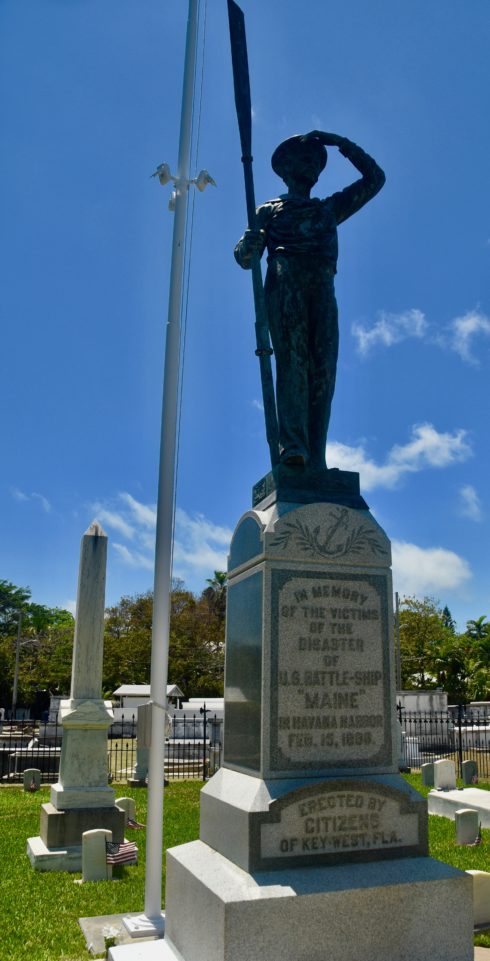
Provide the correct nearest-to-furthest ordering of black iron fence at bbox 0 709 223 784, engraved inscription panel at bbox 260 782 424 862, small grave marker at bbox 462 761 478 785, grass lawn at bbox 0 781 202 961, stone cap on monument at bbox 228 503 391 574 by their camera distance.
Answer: engraved inscription panel at bbox 260 782 424 862 → stone cap on monument at bbox 228 503 391 574 → grass lawn at bbox 0 781 202 961 → small grave marker at bbox 462 761 478 785 → black iron fence at bbox 0 709 223 784

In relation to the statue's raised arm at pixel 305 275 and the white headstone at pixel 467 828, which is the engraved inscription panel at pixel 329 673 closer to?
the statue's raised arm at pixel 305 275

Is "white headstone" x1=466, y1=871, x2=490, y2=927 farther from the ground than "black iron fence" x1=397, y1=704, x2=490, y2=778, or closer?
farther from the ground

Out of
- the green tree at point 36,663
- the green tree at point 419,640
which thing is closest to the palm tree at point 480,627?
the green tree at point 419,640

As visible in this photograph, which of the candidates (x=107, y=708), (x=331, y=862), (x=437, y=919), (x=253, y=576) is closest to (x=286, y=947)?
(x=331, y=862)

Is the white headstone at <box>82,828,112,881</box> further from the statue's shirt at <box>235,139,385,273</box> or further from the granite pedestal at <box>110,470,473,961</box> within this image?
the statue's shirt at <box>235,139,385,273</box>

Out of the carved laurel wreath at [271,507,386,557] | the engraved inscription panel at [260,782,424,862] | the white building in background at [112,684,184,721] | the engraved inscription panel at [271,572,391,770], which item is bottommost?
the white building in background at [112,684,184,721]

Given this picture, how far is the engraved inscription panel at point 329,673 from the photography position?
4.28 metres

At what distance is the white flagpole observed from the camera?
6.07m

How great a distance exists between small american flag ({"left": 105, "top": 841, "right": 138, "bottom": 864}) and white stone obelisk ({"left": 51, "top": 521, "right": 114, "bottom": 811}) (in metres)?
1.01

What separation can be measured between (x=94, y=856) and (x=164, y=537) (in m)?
4.21

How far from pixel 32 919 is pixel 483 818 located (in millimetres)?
7319

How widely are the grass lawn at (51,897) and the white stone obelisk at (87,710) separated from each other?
989 millimetres

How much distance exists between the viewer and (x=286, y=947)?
11.7ft

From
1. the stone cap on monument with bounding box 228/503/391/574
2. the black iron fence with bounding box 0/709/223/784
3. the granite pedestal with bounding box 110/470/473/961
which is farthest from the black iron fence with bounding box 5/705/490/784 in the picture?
the stone cap on monument with bounding box 228/503/391/574
